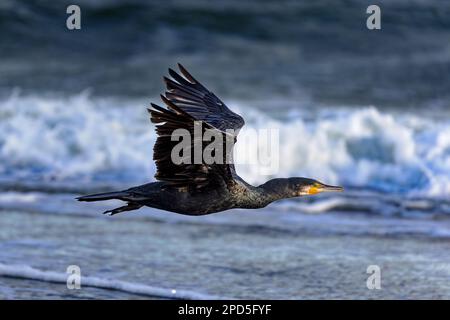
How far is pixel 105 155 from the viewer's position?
39.8ft

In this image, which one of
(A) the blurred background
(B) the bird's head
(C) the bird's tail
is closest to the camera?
(C) the bird's tail

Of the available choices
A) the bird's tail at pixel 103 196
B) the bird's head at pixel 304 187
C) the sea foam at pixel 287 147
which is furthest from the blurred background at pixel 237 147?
the bird's tail at pixel 103 196

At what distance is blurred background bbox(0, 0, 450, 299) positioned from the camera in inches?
326

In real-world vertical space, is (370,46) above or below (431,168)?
above

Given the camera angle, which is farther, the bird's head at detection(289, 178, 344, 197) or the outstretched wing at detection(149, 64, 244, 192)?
the bird's head at detection(289, 178, 344, 197)

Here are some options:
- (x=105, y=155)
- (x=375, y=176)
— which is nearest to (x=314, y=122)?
(x=375, y=176)

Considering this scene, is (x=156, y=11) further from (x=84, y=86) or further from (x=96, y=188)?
(x=96, y=188)

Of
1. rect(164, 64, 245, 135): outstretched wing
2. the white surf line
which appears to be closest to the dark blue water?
the white surf line

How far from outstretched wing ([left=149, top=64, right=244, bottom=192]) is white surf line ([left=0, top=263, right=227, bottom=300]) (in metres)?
1.18

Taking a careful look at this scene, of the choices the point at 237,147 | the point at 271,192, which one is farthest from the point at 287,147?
the point at 271,192

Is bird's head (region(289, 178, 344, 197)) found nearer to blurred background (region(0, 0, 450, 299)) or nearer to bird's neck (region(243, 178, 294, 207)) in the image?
bird's neck (region(243, 178, 294, 207))

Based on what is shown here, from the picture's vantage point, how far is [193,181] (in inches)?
260

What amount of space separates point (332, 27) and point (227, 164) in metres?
11.6
